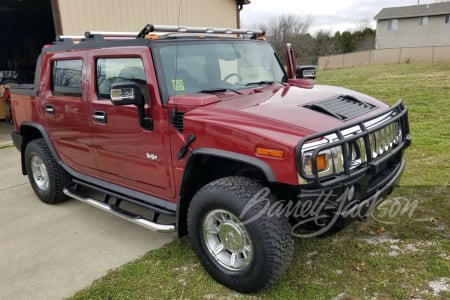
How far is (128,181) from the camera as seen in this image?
3.71m

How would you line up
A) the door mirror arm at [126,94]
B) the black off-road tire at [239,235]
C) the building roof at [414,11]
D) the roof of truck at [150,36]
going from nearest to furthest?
the black off-road tire at [239,235] < the door mirror arm at [126,94] < the roof of truck at [150,36] < the building roof at [414,11]

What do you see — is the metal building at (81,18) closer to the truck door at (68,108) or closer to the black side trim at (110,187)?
the truck door at (68,108)

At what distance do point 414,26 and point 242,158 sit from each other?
4831 cm

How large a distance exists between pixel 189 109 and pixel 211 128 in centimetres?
30

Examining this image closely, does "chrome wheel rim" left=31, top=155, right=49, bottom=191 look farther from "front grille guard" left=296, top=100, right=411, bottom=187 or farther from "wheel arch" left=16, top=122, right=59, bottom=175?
"front grille guard" left=296, top=100, right=411, bottom=187

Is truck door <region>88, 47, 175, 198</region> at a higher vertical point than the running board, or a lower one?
higher

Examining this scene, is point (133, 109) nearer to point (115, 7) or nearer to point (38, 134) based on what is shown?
point (38, 134)

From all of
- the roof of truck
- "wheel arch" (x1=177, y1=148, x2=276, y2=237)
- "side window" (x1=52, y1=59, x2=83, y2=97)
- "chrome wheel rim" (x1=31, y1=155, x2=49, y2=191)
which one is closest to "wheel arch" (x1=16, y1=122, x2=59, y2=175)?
"chrome wheel rim" (x1=31, y1=155, x2=49, y2=191)

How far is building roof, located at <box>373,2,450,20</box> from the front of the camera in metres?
41.8

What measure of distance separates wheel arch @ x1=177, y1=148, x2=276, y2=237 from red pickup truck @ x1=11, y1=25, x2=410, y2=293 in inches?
0.4

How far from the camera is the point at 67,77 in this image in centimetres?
417

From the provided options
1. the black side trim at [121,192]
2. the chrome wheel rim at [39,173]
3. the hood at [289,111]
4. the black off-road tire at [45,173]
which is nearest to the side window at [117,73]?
the hood at [289,111]

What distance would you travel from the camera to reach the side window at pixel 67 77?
157 inches

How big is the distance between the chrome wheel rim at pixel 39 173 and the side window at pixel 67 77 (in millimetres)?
990
